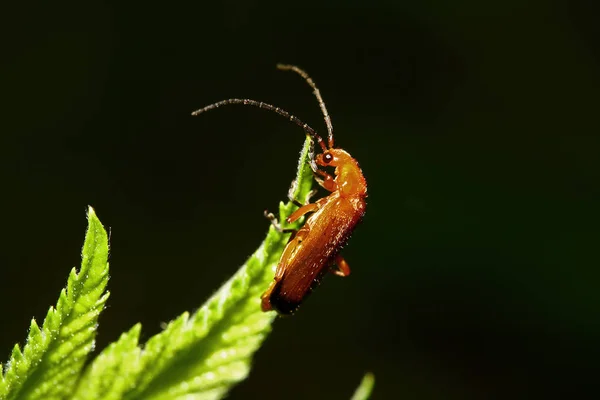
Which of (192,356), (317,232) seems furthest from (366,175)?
(192,356)

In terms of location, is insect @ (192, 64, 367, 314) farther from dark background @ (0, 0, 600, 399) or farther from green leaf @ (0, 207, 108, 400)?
dark background @ (0, 0, 600, 399)

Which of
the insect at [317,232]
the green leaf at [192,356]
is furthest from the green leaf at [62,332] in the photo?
the insect at [317,232]

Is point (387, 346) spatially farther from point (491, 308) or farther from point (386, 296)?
point (491, 308)

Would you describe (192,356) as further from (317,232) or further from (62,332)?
(317,232)

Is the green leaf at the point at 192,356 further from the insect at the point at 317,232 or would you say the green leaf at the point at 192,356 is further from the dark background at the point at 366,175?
the dark background at the point at 366,175

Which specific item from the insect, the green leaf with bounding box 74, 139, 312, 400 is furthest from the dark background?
the green leaf with bounding box 74, 139, 312, 400

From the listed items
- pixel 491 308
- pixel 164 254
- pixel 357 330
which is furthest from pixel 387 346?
pixel 164 254
